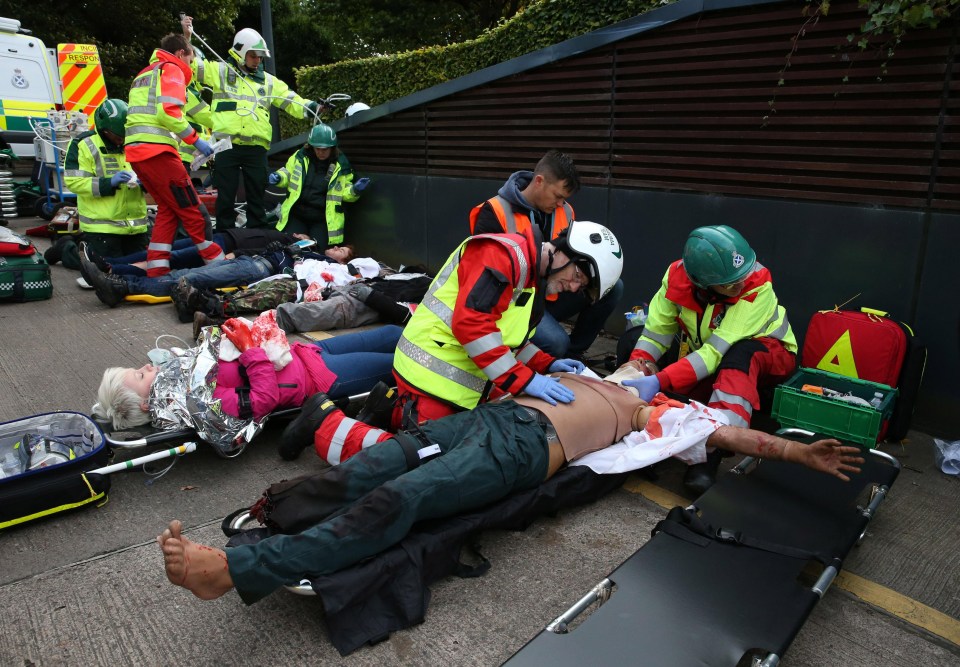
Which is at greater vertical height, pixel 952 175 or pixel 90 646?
pixel 952 175

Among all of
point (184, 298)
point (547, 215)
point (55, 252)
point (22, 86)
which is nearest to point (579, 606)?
point (547, 215)

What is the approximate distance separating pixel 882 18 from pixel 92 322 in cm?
594

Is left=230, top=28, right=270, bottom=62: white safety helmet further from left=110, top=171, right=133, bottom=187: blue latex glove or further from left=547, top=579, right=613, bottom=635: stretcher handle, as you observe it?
left=547, top=579, right=613, bottom=635: stretcher handle

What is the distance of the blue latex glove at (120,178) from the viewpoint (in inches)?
251

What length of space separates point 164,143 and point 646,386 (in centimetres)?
490

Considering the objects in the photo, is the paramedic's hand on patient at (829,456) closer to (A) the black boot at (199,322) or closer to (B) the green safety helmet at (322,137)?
(A) the black boot at (199,322)

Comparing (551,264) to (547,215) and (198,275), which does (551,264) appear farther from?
(198,275)

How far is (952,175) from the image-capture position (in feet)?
11.8

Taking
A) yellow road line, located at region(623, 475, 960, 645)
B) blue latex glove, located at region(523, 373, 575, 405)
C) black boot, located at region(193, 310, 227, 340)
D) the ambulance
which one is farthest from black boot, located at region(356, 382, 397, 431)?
the ambulance

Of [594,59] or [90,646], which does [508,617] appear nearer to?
[90,646]

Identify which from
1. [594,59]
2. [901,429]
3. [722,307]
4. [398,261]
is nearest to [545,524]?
[722,307]

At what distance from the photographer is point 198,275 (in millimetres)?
5871

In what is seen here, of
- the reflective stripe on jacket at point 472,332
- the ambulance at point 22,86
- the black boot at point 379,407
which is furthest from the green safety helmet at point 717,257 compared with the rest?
the ambulance at point 22,86

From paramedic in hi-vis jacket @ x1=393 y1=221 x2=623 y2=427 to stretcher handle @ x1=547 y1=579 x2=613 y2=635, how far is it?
1020mm
